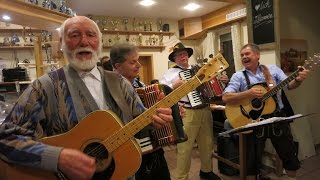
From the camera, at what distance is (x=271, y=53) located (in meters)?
3.40

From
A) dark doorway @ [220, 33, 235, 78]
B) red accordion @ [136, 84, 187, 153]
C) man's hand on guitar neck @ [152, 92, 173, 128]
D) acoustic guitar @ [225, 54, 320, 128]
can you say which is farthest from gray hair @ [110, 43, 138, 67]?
dark doorway @ [220, 33, 235, 78]

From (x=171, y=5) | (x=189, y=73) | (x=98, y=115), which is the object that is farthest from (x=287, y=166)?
(x=171, y=5)

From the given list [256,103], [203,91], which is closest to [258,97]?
[256,103]

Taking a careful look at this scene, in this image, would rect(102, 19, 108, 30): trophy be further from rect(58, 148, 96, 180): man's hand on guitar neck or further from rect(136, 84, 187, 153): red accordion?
rect(58, 148, 96, 180): man's hand on guitar neck

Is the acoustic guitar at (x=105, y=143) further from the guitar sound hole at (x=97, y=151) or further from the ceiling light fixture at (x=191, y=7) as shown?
the ceiling light fixture at (x=191, y=7)

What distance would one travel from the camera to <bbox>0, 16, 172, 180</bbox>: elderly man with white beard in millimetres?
1109

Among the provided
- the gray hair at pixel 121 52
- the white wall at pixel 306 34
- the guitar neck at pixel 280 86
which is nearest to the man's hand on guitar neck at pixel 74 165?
the gray hair at pixel 121 52

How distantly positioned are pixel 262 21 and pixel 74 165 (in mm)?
3083

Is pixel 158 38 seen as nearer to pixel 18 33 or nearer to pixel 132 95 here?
pixel 18 33

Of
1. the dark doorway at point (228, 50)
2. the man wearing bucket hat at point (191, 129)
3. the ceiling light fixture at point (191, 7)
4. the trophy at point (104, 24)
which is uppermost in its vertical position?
the ceiling light fixture at point (191, 7)

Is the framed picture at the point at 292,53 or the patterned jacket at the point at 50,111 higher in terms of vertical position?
the framed picture at the point at 292,53

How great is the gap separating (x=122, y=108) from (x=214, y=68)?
778 mm

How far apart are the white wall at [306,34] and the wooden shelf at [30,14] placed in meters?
2.93

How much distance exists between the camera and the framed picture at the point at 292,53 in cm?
359
